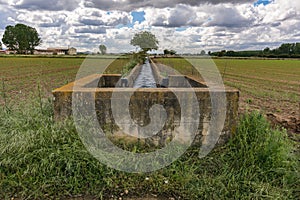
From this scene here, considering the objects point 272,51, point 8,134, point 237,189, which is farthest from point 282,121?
point 272,51

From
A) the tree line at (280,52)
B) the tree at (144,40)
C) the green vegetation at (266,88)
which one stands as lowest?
the green vegetation at (266,88)

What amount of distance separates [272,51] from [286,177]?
92437 millimetres

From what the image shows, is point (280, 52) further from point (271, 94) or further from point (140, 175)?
point (140, 175)

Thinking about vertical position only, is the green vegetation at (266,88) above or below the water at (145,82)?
below

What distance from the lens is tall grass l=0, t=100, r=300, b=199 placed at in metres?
2.64

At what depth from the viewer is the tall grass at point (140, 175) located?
104 inches

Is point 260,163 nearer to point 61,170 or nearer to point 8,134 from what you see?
point 61,170

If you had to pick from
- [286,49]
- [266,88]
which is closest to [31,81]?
[266,88]

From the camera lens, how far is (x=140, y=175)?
2.88 metres

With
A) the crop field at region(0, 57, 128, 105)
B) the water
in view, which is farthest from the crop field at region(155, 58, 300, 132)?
the crop field at region(0, 57, 128, 105)

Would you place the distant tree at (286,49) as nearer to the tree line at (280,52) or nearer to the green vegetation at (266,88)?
the tree line at (280,52)

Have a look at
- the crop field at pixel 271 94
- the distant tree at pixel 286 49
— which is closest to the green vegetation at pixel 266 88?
the crop field at pixel 271 94

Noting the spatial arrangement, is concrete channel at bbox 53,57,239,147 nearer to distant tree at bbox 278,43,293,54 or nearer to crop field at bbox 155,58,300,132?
crop field at bbox 155,58,300,132

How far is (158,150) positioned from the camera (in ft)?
10.8
